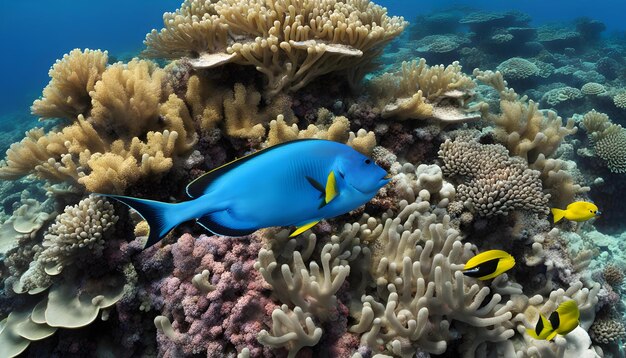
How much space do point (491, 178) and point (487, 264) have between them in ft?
3.87

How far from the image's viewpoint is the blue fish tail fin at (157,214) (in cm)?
142

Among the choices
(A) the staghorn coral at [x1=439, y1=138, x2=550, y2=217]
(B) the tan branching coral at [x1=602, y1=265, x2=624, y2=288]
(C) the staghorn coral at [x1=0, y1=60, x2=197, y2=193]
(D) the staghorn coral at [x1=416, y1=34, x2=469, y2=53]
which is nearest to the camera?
(C) the staghorn coral at [x1=0, y1=60, x2=197, y2=193]

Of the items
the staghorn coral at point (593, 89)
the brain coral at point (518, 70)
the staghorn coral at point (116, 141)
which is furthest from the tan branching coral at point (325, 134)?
the brain coral at point (518, 70)

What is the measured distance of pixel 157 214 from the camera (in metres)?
1.45

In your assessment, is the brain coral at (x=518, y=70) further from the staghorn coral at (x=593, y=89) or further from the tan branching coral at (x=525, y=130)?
the tan branching coral at (x=525, y=130)

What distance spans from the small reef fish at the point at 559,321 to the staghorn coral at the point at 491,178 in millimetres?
1019

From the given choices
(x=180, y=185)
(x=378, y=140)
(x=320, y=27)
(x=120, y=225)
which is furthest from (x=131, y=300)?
(x=320, y=27)

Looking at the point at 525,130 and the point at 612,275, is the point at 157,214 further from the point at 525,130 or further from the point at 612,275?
the point at 612,275

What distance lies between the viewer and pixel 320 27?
3.72m

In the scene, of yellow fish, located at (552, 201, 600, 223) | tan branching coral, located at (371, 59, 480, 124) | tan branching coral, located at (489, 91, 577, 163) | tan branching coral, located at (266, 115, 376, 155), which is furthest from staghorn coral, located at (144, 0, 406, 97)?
yellow fish, located at (552, 201, 600, 223)

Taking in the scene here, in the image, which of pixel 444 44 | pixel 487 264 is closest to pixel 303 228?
pixel 487 264

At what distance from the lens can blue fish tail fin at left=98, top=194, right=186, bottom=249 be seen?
4.64 ft

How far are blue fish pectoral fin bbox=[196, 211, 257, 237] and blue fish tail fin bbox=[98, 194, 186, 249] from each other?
0.33ft

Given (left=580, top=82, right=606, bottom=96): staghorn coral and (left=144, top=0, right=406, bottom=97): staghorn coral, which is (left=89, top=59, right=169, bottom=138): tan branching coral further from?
(left=580, top=82, right=606, bottom=96): staghorn coral
